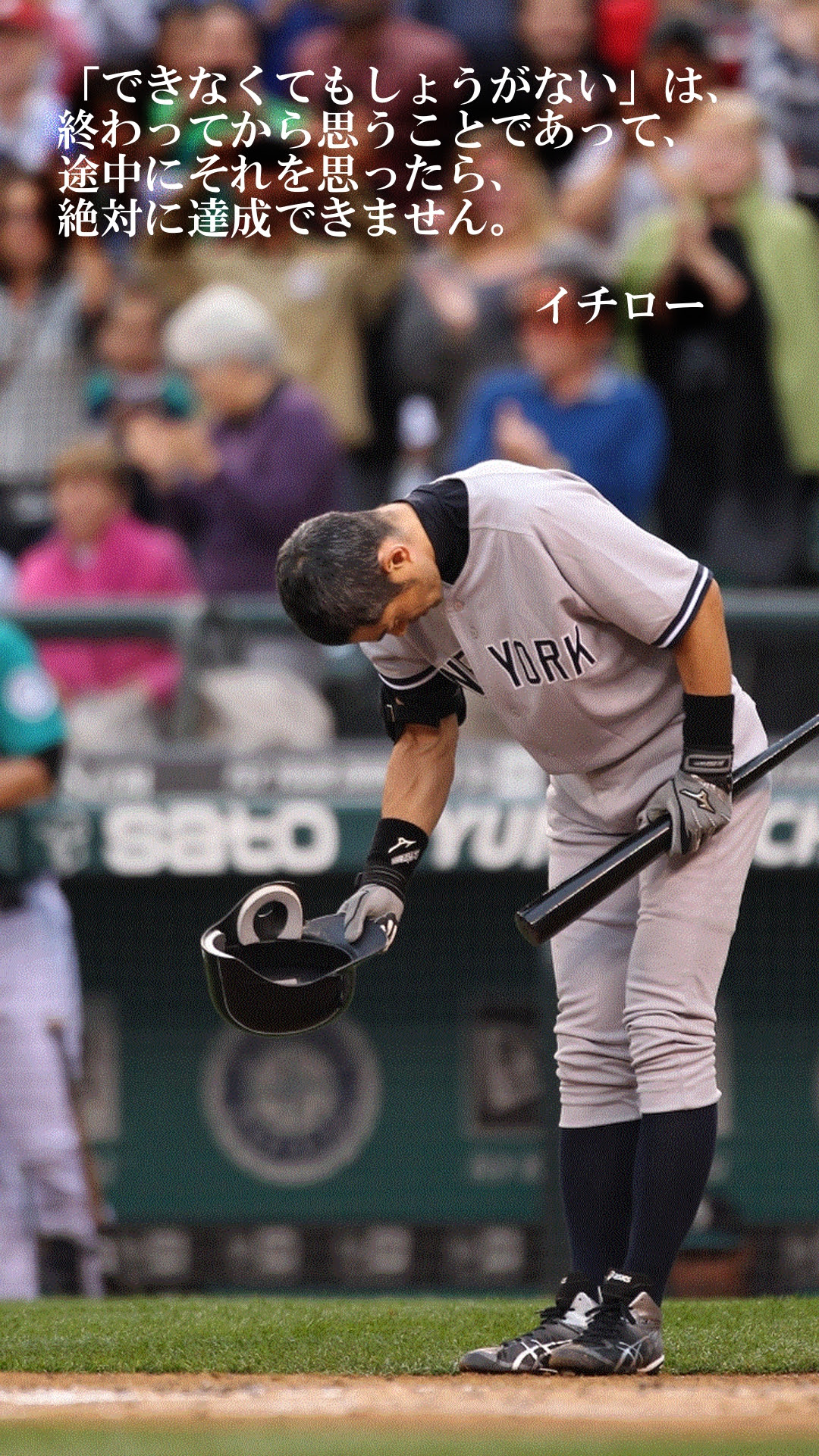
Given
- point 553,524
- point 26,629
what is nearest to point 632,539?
point 553,524

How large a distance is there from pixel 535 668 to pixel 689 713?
0.26 metres

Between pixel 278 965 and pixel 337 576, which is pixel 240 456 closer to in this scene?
pixel 278 965

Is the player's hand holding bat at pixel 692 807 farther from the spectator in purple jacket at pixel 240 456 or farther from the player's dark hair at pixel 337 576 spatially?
the spectator in purple jacket at pixel 240 456

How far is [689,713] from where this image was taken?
3.74 meters

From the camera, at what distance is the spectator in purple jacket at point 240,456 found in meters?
7.39

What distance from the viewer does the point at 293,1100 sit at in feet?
21.6

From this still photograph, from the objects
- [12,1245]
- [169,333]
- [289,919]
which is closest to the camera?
[289,919]

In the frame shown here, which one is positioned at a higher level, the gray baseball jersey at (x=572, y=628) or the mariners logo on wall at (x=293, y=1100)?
the gray baseball jersey at (x=572, y=628)

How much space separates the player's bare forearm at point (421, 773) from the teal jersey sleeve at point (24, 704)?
2.37 m

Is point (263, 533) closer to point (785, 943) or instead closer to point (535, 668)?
point (785, 943)

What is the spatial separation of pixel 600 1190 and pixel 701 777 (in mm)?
743

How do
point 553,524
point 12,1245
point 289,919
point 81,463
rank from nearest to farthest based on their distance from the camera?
point 553,524 → point 289,919 → point 12,1245 → point 81,463

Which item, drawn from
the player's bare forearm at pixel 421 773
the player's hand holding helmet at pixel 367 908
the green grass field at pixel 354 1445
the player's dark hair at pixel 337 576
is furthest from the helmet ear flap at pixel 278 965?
the green grass field at pixel 354 1445

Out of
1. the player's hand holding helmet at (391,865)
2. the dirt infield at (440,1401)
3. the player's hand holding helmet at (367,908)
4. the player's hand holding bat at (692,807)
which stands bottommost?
the dirt infield at (440,1401)
